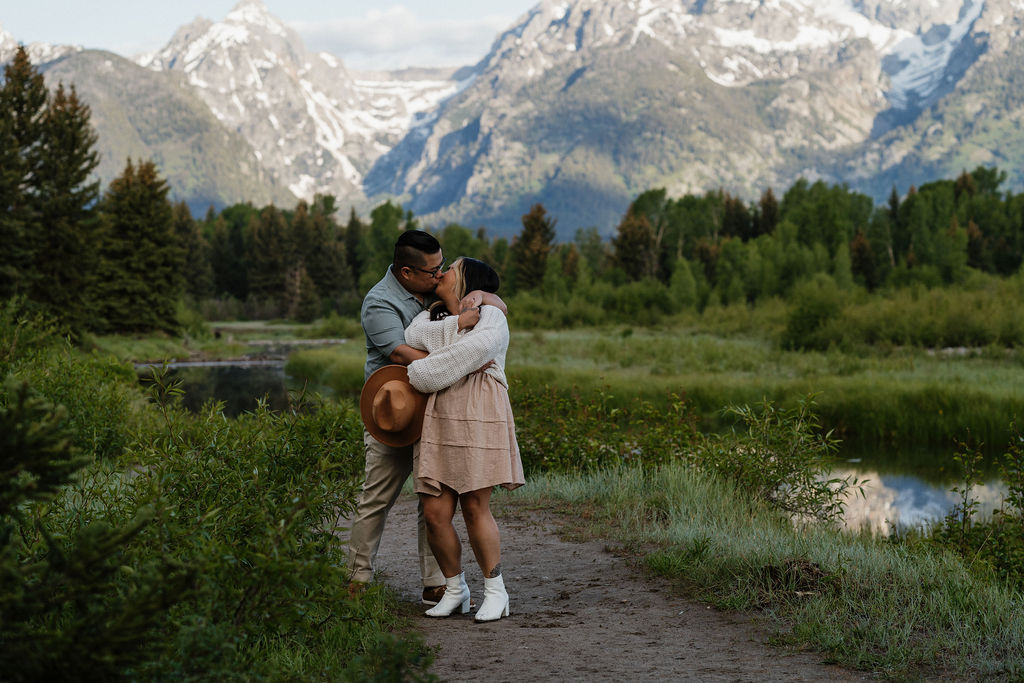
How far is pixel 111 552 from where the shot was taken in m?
2.60

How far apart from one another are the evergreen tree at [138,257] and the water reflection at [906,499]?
46.5m

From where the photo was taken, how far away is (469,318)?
5.46m

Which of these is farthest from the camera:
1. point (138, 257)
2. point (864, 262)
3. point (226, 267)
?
point (226, 267)

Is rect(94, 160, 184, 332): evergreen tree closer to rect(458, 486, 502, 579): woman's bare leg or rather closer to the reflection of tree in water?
the reflection of tree in water

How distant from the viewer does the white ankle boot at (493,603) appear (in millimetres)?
5684

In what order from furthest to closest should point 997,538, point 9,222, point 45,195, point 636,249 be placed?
point 636,249
point 45,195
point 9,222
point 997,538

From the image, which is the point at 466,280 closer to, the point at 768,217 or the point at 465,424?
the point at 465,424

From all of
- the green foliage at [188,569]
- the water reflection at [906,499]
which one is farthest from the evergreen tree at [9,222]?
the green foliage at [188,569]

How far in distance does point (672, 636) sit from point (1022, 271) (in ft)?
→ 170

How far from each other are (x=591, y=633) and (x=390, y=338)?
2051 mm

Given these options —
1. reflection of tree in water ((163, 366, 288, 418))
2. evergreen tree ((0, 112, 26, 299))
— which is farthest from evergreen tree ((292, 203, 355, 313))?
evergreen tree ((0, 112, 26, 299))

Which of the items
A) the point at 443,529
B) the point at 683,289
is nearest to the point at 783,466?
the point at 443,529

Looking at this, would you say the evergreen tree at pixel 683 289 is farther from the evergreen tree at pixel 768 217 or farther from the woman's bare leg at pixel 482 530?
the woman's bare leg at pixel 482 530

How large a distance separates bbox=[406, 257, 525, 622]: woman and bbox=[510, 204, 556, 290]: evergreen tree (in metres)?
75.9
